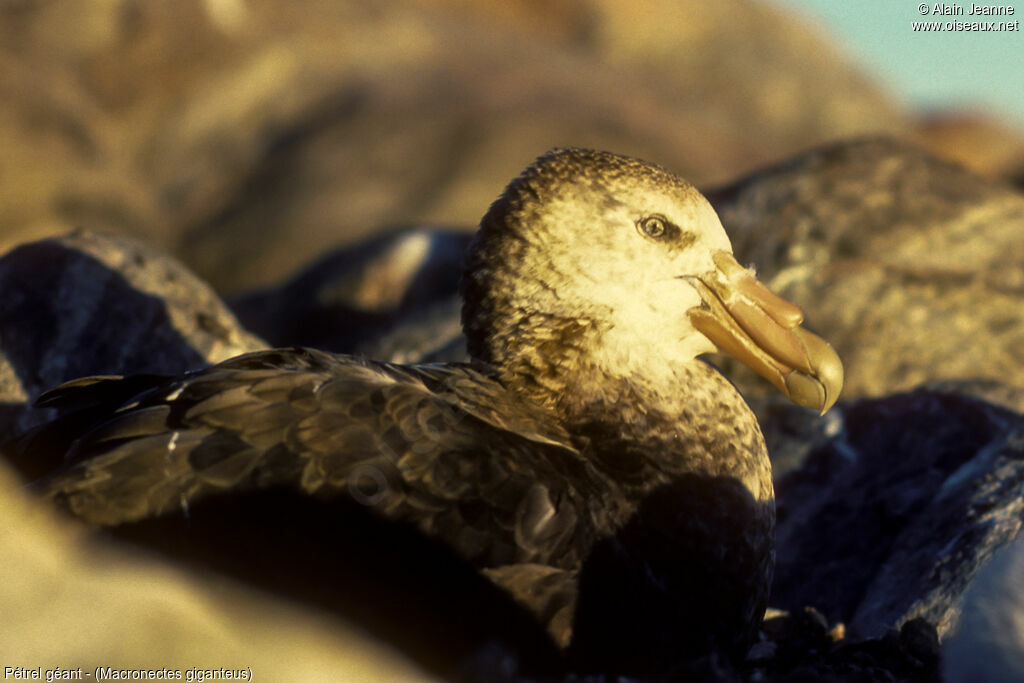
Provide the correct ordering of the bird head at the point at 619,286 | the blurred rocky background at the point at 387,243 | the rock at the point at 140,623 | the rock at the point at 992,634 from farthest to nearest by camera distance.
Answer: the blurred rocky background at the point at 387,243, the bird head at the point at 619,286, the rock at the point at 992,634, the rock at the point at 140,623

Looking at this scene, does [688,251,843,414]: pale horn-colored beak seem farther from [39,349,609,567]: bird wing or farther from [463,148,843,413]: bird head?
[39,349,609,567]: bird wing

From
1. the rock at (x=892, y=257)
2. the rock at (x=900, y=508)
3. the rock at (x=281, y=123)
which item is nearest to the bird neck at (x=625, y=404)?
the rock at (x=900, y=508)

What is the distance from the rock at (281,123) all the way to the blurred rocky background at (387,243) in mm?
31

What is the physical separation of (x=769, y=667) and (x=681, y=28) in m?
16.9

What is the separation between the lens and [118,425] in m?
2.69

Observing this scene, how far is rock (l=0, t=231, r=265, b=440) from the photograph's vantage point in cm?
415

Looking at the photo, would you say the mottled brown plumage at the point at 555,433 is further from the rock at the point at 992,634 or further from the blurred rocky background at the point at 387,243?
the rock at the point at 992,634

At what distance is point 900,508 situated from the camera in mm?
4027

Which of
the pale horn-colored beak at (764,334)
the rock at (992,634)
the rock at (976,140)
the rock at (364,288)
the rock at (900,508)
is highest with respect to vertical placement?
the pale horn-colored beak at (764,334)

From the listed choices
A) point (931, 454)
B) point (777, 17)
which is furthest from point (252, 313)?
point (777, 17)

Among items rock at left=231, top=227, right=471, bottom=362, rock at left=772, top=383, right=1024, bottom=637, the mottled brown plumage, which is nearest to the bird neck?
the mottled brown plumage

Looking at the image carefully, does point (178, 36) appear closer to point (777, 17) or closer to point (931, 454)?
point (931, 454)

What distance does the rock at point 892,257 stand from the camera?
536 centimetres

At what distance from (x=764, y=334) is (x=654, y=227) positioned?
449mm
